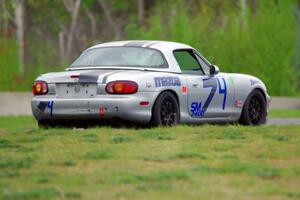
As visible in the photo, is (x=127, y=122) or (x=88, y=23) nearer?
(x=127, y=122)

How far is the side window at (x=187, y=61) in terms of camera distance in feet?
50.2

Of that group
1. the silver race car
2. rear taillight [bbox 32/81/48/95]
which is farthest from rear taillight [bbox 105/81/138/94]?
rear taillight [bbox 32/81/48/95]

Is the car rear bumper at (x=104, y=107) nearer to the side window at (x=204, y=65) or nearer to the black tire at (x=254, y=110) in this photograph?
the side window at (x=204, y=65)

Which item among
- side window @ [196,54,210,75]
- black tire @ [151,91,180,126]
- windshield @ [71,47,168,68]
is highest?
windshield @ [71,47,168,68]

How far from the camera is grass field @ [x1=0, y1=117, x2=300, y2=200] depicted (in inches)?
339

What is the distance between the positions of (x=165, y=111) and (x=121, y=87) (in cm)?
83

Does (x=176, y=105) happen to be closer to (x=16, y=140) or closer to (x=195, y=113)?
(x=195, y=113)

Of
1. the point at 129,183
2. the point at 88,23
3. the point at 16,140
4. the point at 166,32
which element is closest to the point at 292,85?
the point at 166,32

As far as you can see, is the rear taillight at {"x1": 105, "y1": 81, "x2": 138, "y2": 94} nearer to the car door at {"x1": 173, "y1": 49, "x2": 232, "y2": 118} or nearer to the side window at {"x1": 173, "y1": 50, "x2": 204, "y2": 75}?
the car door at {"x1": 173, "y1": 49, "x2": 232, "y2": 118}

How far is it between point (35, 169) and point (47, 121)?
4.81 metres

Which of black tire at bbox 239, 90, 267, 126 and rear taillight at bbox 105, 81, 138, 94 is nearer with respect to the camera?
rear taillight at bbox 105, 81, 138, 94

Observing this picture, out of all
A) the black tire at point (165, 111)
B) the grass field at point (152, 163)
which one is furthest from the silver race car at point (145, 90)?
the grass field at point (152, 163)

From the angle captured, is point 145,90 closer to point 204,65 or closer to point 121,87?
point 121,87

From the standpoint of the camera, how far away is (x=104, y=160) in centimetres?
1031
